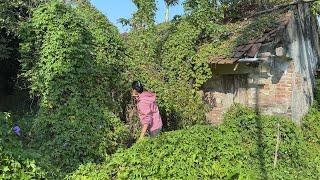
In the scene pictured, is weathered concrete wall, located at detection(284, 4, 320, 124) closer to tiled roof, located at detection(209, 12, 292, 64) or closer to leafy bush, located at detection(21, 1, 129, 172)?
tiled roof, located at detection(209, 12, 292, 64)

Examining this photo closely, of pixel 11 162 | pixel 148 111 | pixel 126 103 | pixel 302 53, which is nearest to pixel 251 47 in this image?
pixel 302 53

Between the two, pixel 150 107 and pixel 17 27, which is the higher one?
pixel 17 27

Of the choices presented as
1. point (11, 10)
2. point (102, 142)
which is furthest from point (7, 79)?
point (102, 142)

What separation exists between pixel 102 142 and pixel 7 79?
862 cm

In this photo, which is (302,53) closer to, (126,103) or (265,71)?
(265,71)

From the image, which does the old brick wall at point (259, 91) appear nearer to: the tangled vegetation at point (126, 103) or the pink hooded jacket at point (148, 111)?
the tangled vegetation at point (126, 103)

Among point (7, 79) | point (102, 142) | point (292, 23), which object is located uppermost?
point (292, 23)

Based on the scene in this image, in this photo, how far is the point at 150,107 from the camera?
830cm

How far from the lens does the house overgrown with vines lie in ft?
34.7

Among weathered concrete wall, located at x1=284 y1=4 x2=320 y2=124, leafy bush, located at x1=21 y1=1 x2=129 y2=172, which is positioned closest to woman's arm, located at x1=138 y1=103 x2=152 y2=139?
leafy bush, located at x1=21 y1=1 x2=129 y2=172

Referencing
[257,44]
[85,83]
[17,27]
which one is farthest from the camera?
[257,44]

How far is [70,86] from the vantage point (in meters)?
8.73

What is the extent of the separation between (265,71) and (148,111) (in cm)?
394

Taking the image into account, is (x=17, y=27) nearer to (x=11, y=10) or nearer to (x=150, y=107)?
(x=11, y=10)
